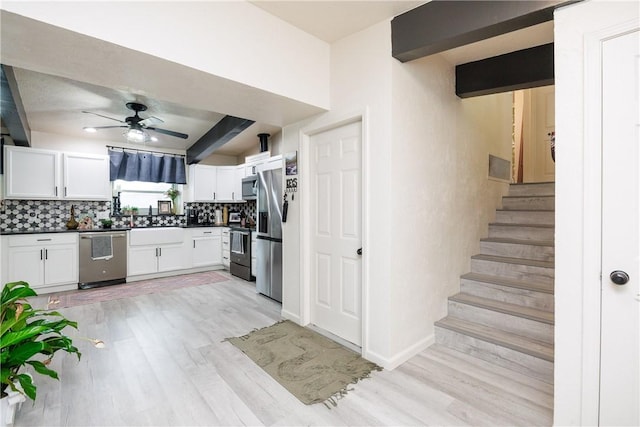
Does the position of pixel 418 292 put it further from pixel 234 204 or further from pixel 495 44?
pixel 234 204

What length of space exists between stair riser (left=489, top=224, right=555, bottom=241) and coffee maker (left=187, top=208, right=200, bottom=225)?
5.39 metres

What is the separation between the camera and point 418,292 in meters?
2.53

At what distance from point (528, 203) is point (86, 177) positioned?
668 centimetres

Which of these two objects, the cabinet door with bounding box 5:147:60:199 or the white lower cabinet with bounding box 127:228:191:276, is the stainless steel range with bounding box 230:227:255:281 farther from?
the cabinet door with bounding box 5:147:60:199

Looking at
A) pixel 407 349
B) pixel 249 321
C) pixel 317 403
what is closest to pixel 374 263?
pixel 407 349

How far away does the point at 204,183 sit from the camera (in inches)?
239

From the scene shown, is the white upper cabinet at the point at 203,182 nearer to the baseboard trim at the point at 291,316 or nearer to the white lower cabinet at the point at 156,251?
the white lower cabinet at the point at 156,251

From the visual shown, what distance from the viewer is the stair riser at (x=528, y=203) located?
358cm

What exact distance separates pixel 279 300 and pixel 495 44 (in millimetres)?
3545

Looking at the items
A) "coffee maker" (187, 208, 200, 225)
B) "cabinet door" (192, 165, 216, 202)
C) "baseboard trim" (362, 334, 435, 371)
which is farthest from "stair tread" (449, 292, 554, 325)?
"coffee maker" (187, 208, 200, 225)

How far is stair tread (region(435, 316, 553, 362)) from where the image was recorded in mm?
2187

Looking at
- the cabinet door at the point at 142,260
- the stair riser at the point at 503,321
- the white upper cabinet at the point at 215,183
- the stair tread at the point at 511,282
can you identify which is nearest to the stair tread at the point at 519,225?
the stair tread at the point at 511,282

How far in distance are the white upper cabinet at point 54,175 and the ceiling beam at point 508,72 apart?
5615 millimetres

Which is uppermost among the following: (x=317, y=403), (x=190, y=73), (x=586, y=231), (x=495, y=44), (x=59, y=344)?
(x=495, y=44)
